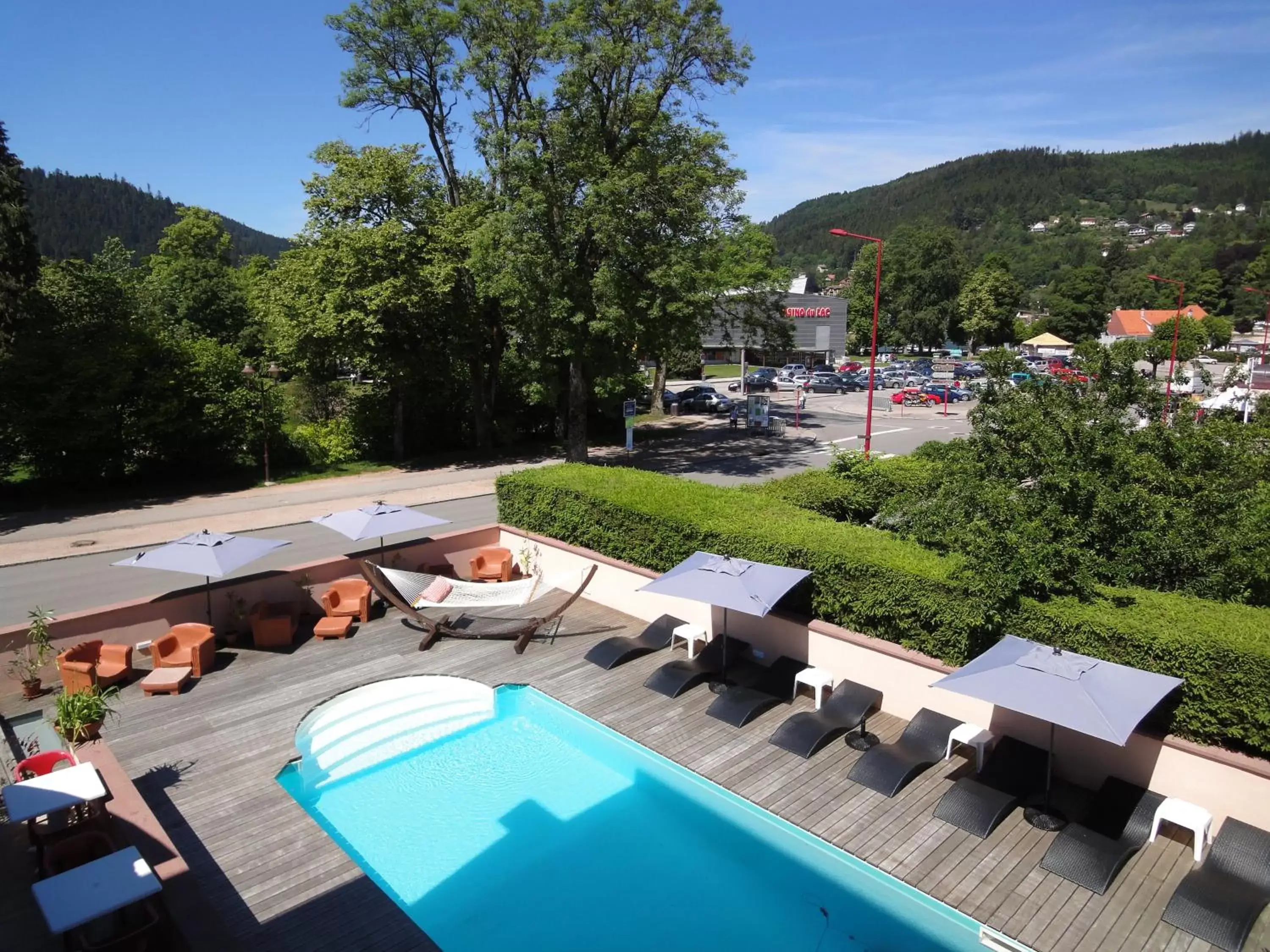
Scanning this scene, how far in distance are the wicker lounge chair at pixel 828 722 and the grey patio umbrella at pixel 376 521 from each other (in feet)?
20.5

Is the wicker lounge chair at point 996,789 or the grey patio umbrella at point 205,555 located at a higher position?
the grey patio umbrella at point 205,555

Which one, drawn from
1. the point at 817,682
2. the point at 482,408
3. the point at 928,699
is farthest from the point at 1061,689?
the point at 482,408

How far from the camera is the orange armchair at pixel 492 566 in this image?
48.2 ft

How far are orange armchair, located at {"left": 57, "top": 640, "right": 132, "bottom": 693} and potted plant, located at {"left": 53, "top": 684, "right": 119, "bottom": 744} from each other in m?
1.66

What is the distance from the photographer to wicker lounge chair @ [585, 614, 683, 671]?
1131 centimetres

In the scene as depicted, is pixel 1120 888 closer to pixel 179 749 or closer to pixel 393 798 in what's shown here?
pixel 393 798

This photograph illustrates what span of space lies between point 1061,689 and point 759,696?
369cm

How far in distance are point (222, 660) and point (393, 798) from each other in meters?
4.42

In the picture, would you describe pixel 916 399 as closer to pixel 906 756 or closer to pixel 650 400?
pixel 650 400

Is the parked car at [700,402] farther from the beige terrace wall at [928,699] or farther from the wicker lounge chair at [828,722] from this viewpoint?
the wicker lounge chair at [828,722]

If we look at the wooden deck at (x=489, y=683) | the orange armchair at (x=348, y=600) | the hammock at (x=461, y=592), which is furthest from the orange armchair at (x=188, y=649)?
the hammock at (x=461, y=592)

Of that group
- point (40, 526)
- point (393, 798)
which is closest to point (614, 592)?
point (393, 798)

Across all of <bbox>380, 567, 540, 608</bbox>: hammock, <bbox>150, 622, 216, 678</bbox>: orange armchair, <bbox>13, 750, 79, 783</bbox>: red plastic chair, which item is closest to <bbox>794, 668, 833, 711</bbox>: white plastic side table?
<bbox>380, 567, 540, 608</bbox>: hammock

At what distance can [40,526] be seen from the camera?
20.4m
